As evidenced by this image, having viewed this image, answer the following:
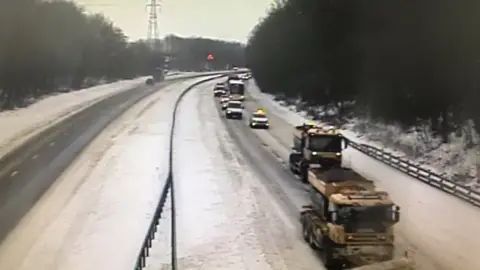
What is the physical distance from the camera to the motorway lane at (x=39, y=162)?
30.4 meters

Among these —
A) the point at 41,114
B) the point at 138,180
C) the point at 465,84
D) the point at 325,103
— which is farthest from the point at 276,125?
the point at 138,180

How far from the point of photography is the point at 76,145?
164 ft

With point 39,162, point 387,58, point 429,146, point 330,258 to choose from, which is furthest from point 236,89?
point 330,258

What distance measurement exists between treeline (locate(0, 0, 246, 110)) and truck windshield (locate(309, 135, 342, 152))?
36.1 metres

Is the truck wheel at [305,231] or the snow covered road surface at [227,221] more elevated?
the truck wheel at [305,231]

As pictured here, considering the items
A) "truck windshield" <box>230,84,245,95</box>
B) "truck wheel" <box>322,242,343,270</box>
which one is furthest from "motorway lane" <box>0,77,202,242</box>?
"truck windshield" <box>230,84,245,95</box>

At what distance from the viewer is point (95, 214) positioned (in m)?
29.4

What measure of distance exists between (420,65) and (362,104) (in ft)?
49.4

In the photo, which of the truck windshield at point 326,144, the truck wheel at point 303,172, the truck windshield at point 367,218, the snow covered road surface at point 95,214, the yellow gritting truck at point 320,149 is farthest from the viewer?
the truck wheel at point 303,172

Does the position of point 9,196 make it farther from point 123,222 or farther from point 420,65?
point 420,65

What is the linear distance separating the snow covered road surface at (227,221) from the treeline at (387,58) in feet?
39.6

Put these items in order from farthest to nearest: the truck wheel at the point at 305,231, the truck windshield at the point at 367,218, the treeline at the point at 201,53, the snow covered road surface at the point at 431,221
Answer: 1. the treeline at the point at 201,53
2. the truck wheel at the point at 305,231
3. the snow covered road surface at the point at 431,221
4. the truck windshield at the point at 367,218

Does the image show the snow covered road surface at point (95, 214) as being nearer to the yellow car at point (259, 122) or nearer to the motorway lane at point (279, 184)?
the motorway lane at point (279, 184)

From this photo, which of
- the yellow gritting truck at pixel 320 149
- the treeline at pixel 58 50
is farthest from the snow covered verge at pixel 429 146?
the treeline at pixel 58 50
